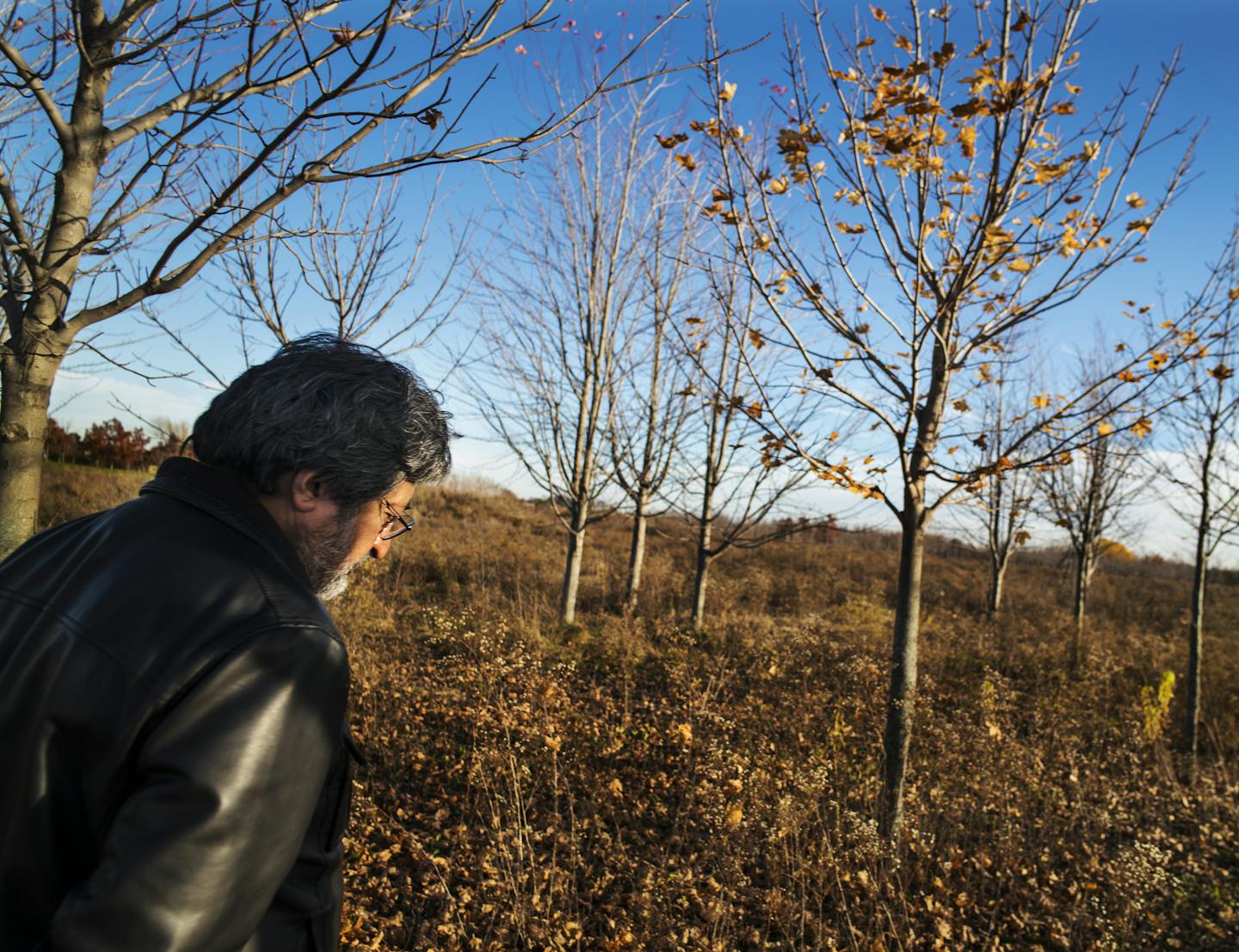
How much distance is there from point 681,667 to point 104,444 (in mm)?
22436

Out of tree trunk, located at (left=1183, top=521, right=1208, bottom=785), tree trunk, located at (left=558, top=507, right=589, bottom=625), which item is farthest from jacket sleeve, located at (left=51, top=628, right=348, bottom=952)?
tree trunk, located at (left=1183, top=521, right=1208, bottom=785)

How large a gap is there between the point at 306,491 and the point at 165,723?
46 cm

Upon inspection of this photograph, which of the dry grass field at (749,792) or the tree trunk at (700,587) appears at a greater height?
the tree trunk at (700,587)

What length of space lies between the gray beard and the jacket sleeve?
29cm

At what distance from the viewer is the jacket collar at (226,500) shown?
1149mm

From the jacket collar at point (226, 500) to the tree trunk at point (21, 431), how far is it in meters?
1.77

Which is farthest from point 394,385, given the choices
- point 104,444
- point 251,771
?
point 104,444

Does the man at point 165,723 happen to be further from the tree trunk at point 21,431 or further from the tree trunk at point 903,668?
the tree trunk at point 903,668

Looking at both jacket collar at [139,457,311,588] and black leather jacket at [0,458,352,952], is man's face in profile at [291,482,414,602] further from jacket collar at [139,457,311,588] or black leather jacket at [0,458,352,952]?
black leather jacket at [0,458,352,952]

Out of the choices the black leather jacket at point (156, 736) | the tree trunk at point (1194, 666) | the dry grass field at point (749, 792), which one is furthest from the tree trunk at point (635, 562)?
the black leather jacket at point (156, 736)

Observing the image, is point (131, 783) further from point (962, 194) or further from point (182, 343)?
point (182, 343)

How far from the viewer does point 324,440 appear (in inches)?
50.1

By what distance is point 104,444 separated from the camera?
73.0 ft

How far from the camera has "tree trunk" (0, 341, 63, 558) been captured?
2.48 meters
